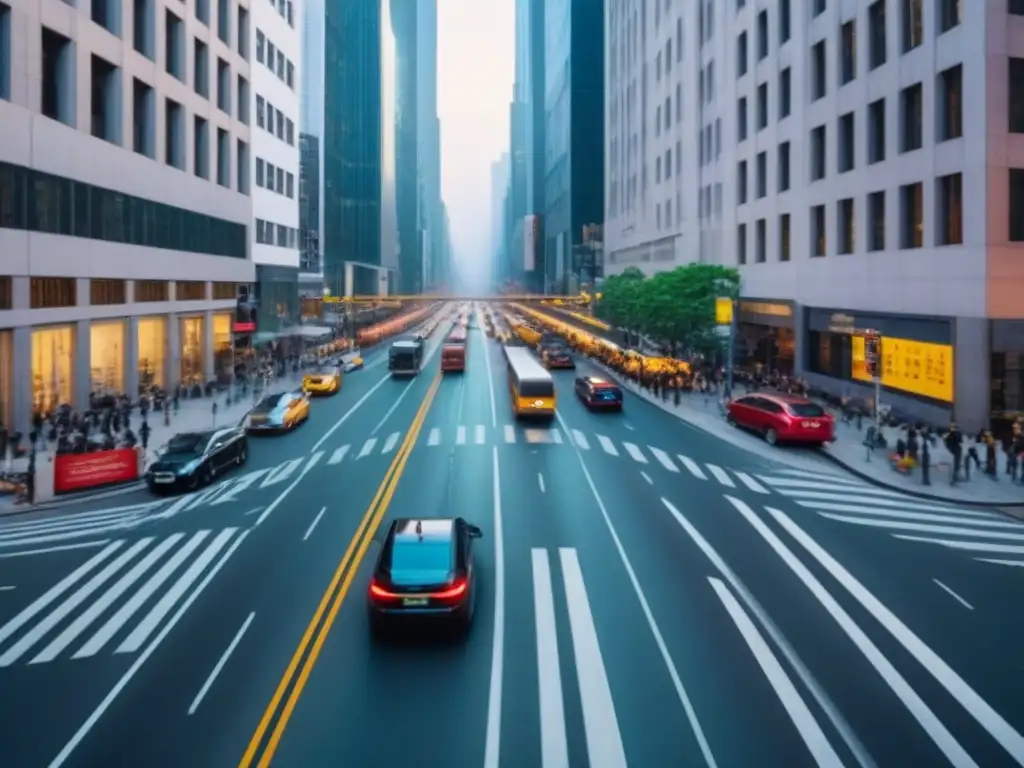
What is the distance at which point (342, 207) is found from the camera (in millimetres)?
175250

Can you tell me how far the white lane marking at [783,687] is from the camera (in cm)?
1100

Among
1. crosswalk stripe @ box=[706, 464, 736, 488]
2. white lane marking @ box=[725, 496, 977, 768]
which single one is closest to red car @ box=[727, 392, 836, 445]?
crosswalk stripe @ box=[706, 464, 736, 488]

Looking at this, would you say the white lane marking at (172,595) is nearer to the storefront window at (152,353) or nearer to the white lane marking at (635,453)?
the white lane marking at (635,453)

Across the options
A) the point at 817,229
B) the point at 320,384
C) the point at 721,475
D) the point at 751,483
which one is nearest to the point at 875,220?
the point at 817,229

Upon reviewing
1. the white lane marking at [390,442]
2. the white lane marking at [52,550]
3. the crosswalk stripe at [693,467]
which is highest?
the white lane marking at [390,442]

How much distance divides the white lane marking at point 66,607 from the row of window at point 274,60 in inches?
2256

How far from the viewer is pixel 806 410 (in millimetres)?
35312

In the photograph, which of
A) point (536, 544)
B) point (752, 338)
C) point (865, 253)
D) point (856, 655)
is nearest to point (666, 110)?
point (752, 338)

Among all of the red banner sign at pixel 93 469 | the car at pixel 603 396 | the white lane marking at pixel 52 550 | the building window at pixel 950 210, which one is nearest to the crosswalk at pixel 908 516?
the building window at pixel 950 210

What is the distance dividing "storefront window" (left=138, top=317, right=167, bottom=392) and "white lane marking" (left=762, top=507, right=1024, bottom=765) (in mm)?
39094

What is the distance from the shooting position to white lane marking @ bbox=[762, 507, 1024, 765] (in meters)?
11.6

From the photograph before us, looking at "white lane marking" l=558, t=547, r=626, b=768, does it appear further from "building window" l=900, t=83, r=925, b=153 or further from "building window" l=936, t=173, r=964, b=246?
"building window" l=900, t=83, r=925, b=153

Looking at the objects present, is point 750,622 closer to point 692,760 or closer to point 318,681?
point 692,760

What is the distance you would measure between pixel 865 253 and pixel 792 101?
13.8 meters
